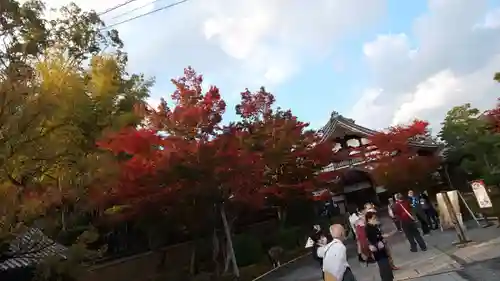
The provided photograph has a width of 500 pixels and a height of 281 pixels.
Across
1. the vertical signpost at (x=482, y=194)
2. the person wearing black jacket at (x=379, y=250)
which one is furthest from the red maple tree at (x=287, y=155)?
the person wearing black jacket at (x=379, y=250)

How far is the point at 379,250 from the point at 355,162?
28.8 m

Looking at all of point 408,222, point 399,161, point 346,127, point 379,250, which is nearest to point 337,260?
point 379,250

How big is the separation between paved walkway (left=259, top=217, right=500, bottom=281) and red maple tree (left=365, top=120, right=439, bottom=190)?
1608 centimetres

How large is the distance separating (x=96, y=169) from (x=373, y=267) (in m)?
9.03

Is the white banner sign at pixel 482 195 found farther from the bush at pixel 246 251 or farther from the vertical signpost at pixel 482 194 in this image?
the bush at pixel 246 251

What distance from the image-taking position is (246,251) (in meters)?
20.9

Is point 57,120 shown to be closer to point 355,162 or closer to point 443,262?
point 443,262

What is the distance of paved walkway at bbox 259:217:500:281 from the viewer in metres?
9.08

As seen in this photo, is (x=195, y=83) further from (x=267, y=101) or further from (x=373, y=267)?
(x=373, y=267)

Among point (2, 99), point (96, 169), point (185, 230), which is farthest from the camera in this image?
point (185, 230)

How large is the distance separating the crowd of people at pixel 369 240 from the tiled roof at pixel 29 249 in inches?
259

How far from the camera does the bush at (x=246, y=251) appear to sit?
20.8 meters

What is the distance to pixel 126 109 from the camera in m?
21.4

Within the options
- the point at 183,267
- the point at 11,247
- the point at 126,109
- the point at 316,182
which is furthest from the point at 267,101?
the point at 11,247
